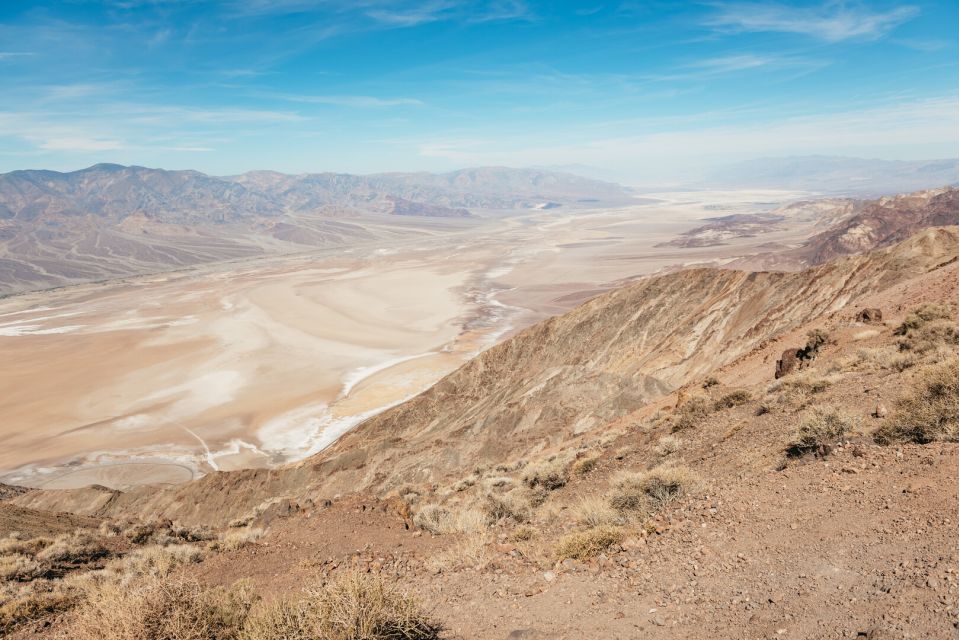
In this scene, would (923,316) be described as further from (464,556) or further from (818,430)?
(464,556)

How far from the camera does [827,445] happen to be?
22.2 feet

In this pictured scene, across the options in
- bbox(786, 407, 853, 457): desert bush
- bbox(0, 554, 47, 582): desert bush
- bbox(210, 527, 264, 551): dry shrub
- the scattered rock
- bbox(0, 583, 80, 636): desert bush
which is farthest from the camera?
the scattered rock


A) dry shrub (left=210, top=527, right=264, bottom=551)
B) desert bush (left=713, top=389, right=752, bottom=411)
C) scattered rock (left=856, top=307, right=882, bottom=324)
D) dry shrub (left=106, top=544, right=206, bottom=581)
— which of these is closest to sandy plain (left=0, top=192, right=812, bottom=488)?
dry shrub (left=210, top=527, right=264, bottom=551)

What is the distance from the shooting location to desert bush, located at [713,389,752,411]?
10992 millimetres

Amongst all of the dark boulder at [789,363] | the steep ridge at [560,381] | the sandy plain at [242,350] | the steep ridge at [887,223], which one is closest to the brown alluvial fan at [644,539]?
the dark boulder at [789,363]

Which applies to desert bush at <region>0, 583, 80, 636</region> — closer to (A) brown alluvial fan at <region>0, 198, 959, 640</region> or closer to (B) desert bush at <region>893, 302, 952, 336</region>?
(A) brown alluvial fan at <region>0, 198, 959, 640</region>

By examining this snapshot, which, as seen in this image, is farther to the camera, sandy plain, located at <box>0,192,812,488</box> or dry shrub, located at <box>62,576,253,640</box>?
sandy plain, located at <box>0,192,812,488</box>

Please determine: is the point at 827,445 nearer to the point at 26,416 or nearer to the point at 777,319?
the point at 777,319

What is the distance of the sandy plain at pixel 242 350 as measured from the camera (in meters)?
32.0

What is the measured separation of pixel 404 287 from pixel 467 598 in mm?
76598

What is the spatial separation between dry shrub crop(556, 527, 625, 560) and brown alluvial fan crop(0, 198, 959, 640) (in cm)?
2

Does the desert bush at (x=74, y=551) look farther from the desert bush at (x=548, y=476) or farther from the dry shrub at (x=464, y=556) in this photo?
the desert bush at (x=548, y=476)

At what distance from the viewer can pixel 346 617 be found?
3832mm

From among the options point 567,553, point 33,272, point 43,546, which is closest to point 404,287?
point 43,546
